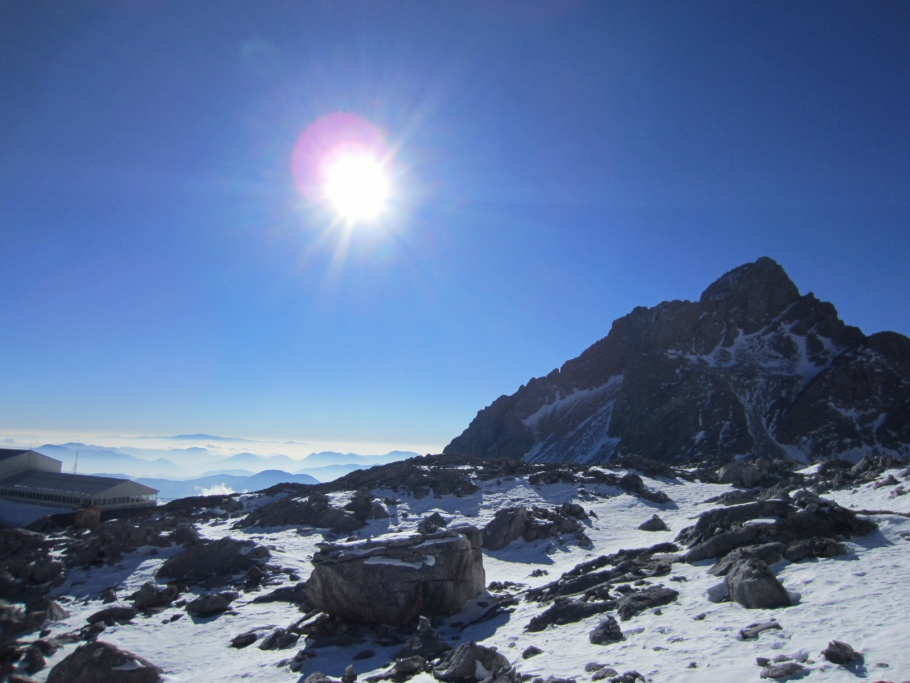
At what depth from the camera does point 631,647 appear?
43.1 feet

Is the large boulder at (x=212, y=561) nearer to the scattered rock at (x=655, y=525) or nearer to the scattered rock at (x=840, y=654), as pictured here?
the scattered rock at (x=655, y=525)

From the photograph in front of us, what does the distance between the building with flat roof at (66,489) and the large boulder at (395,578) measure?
58937 mm

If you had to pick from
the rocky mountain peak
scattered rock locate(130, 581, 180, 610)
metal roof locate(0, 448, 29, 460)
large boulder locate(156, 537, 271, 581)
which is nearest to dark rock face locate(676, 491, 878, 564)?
large boulder locate(156, 537, 271, 581)

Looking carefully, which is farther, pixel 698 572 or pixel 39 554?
pixel 39 554

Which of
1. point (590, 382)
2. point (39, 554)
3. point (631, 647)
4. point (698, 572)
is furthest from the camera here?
point (590, 382)

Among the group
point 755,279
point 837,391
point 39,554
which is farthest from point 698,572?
point 755,279

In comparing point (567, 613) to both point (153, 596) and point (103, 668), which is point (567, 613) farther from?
point (153, 596)

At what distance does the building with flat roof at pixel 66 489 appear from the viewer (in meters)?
68.2

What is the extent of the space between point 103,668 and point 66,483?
234 ft

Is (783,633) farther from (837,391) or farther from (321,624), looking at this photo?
(837,391)

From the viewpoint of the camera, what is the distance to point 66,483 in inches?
2894

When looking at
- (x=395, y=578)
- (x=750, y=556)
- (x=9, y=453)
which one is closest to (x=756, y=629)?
(x=750, y=556)

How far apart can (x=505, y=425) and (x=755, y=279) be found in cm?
8001

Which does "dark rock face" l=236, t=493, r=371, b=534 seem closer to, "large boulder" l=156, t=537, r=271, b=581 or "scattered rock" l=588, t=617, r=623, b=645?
"large boulder" l=156, t=537, r=271, b=581
